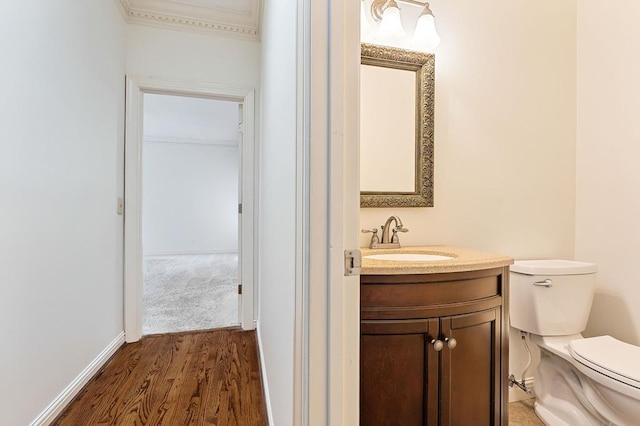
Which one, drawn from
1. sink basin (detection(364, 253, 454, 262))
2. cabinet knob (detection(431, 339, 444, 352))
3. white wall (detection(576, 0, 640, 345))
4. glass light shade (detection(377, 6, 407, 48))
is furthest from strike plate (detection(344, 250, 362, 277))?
white wall (detection(576, 0, 640, 345))

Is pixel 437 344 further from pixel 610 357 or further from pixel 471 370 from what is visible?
pixel 610 357

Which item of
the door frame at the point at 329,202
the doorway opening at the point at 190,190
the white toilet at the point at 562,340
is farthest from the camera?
the doorway opening at the point at 190,190

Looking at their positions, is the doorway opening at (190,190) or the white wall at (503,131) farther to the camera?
the doorway opening at (190,190)

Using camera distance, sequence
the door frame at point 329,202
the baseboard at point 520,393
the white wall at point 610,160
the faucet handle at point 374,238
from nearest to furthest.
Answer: the door frame at point 329,202 < the faucet handle at point 374,238 < the white wall at point 610,160 < the baseboard at point 520,393

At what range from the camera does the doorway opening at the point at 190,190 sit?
15.7 feet

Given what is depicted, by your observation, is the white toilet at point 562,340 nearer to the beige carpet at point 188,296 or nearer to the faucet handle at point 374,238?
the faucet handle at point 374,238

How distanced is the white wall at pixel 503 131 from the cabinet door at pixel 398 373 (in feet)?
1.99

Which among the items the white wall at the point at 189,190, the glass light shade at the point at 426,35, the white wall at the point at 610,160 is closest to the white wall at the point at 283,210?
the glass light shade at the point at 426,35

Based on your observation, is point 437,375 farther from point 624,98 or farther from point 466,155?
point 624,98

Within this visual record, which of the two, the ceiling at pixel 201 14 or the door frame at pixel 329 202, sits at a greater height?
the ceiling at pixel 201 14

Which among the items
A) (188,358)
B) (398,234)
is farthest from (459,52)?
(188,358)

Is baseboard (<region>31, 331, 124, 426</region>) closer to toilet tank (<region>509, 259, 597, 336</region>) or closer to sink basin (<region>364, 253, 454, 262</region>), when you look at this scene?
sink basin (<region>364, 253, 454, 262</region>)

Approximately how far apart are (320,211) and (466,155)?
1.35 m

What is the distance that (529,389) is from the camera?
168 centimetres
